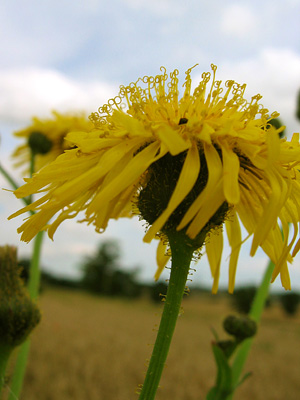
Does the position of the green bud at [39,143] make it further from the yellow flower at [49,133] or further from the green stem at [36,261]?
the green stem at [36,261]

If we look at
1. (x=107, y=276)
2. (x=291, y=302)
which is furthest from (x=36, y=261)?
(x=107, y=276)

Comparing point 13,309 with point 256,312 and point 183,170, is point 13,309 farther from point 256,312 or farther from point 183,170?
point 256,312

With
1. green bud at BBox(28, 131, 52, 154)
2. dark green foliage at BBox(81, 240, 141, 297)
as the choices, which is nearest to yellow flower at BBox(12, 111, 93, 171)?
green bud at BBox(28, 131, 52, 154)

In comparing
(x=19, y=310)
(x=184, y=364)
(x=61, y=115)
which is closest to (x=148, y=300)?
(x=184, y=364)

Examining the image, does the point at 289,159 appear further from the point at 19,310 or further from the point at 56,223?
the point at 19,310

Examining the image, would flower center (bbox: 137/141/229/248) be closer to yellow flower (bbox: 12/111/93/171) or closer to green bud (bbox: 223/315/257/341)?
green bud (bbox: 223/315/257/341)

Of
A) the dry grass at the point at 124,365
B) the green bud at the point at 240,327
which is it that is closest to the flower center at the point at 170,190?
the green bud at the point at 240,327
